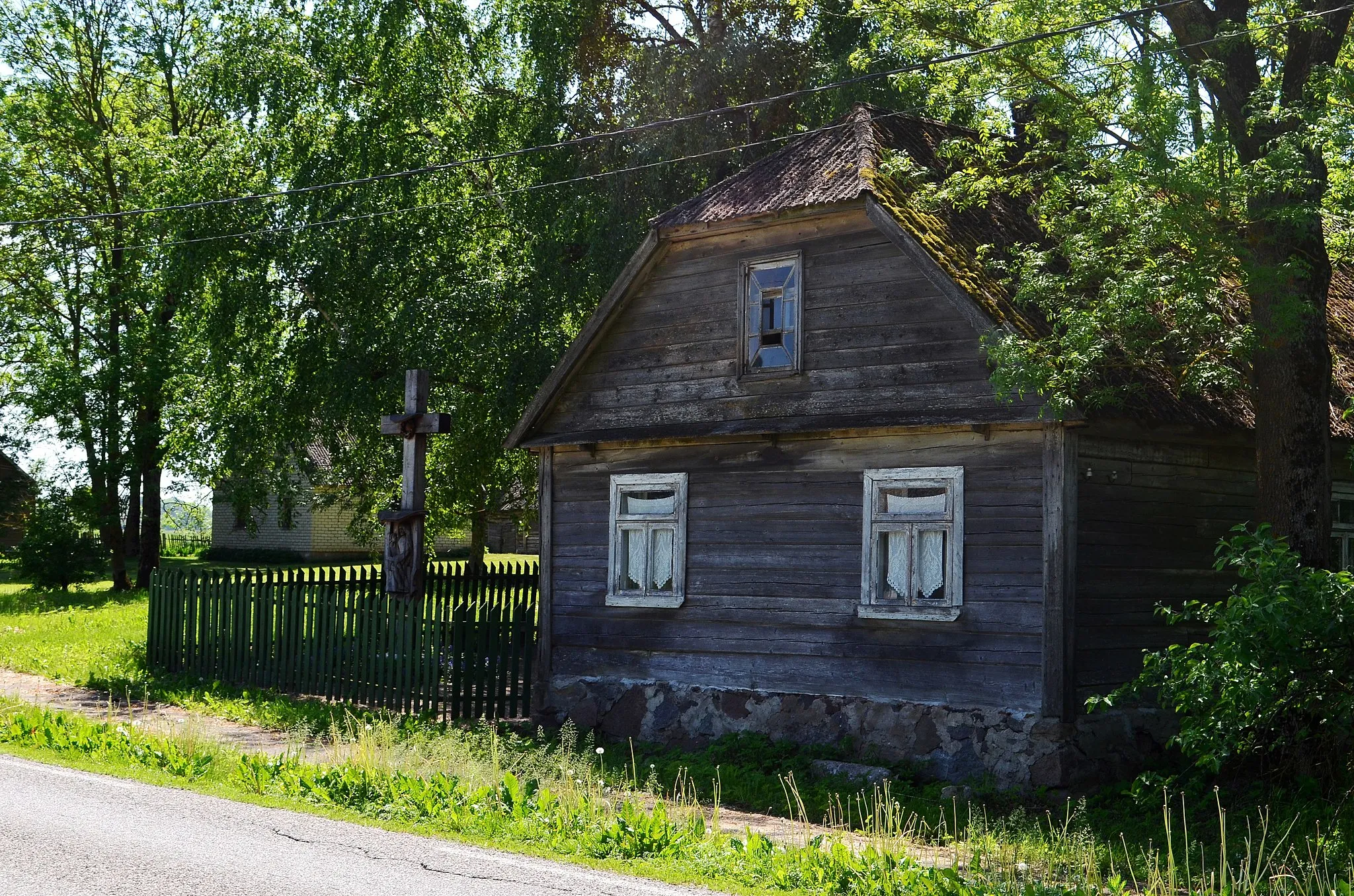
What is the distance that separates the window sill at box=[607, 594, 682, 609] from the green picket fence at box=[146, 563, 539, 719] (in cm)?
139

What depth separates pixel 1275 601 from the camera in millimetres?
8930

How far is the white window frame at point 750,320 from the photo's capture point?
1436 cm

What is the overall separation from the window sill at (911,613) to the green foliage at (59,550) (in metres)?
24.6

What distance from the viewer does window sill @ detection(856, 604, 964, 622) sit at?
12914 mm

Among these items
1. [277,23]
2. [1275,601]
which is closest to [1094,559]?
[1275,601]

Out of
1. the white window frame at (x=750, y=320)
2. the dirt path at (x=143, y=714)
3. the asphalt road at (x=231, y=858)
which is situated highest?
the white window frame at (x=750, y=320)

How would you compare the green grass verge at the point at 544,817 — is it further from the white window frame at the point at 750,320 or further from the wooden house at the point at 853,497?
the white window frame at the point at 750,320

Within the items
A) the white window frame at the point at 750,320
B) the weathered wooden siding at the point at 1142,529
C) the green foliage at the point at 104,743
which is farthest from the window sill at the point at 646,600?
the green foliage at the point at 104,743

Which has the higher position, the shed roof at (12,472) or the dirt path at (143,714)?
the shed roof at (12,472)

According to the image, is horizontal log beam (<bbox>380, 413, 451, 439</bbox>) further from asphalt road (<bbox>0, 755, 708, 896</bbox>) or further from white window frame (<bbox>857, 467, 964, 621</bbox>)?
asphalt road (<bbox>0, 755, 708, 896</bbox>)

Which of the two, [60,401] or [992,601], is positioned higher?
[60,401]

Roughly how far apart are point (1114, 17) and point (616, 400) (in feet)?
22.5

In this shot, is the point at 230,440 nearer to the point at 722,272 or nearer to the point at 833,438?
the point at 722,272

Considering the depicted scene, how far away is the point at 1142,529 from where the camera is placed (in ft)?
43.8
